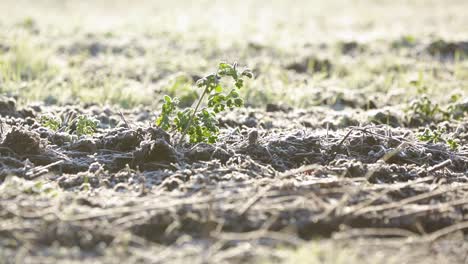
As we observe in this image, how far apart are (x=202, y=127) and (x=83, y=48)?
4.63 m

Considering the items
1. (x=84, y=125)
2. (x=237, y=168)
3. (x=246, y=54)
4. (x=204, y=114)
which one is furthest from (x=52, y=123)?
(x=246, y=54)

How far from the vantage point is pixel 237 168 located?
10.2ft

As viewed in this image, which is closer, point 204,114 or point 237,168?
point 237,168

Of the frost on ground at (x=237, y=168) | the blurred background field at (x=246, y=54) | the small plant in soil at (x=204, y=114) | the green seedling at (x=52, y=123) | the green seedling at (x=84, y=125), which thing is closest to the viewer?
the frost on ground at (x=237, y=168)

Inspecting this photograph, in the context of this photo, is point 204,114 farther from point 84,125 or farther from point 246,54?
point 246,54

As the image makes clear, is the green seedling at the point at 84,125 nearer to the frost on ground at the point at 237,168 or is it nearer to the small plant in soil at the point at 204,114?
the frost on ground at the point at 237,168

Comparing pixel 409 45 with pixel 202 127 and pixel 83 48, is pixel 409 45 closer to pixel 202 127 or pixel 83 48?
pixel 83 48

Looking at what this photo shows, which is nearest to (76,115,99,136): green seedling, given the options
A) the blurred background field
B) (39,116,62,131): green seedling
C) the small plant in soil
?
(39,116,62,131): green seedling

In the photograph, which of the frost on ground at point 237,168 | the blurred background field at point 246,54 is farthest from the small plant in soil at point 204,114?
the blurred background field at point 246,54

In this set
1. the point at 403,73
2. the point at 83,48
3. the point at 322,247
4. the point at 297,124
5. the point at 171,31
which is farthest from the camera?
the point at 171,31

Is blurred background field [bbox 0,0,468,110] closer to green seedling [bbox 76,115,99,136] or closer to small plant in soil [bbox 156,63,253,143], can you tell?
green seedling [bbox 76,115,99,136]

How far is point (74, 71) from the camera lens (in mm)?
6270

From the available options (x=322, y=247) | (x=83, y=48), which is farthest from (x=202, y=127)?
(x=83, y=48)

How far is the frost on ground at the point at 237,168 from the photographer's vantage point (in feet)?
7.80
